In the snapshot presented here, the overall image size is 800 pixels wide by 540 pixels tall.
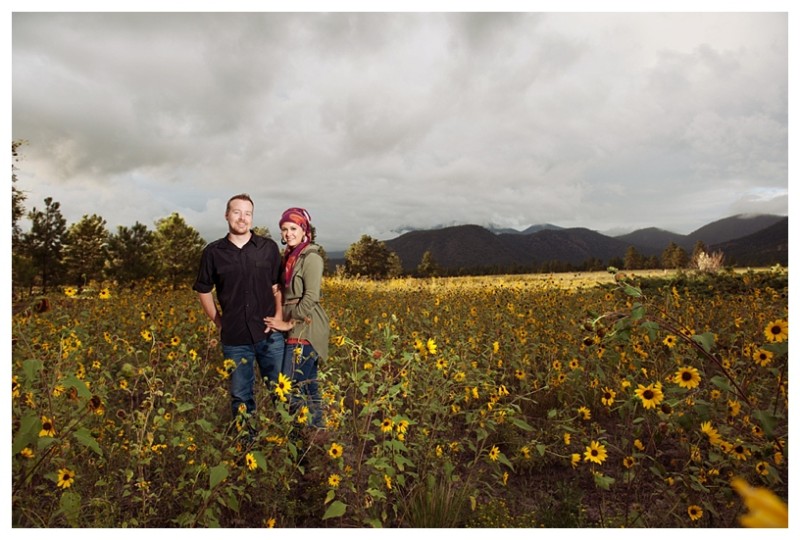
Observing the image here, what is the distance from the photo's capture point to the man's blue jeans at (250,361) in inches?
138

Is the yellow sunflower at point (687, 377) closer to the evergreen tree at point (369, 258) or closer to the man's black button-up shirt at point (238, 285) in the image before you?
the man's black button-up shirt at point (238, 285)

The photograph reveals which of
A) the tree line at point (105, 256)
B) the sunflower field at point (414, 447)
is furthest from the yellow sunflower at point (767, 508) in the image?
the tree line at point (105, 256)

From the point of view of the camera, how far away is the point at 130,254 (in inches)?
823

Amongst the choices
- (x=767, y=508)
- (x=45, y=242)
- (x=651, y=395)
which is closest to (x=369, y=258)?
(x=45, y=242)

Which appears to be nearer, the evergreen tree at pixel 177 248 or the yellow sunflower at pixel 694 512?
the yellow sunflower at pixel 694 512

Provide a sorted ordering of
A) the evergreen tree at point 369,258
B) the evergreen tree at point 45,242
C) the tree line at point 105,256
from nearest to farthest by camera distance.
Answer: the tree line at point 105,256, the evergreen tree at point 45,242, the evergreen tree at point 369,258

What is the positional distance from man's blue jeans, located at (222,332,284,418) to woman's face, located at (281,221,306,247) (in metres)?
0.65

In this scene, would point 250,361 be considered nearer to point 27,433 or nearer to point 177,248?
point 27,433

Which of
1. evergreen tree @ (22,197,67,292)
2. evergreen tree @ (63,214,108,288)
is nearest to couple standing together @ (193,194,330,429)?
evergreen tree @ (22,197,67,292)

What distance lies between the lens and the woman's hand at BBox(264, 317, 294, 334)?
138 inches

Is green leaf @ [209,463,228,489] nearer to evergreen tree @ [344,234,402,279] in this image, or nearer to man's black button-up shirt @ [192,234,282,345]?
man's black button-up shirt @ [192,234,282,345]
